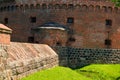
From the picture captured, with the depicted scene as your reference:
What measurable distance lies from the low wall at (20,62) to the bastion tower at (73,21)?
1363 centimetres

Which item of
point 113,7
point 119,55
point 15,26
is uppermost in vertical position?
point 113,7

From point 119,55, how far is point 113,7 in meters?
6.40

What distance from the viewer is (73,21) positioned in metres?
29.9

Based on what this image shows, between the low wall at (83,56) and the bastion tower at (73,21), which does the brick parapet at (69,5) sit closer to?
the bastion tower at (73,21)

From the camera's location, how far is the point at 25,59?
12156 mm

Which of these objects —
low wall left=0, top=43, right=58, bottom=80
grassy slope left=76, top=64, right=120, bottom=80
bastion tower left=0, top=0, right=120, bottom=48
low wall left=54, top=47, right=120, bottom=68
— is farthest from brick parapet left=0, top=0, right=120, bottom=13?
low wall left=0, top=43, right=58, bottom=80

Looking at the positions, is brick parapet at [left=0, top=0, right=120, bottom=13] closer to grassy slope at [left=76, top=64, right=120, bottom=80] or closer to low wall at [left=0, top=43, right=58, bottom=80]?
grassy slope at [left=76, top=64, right=120, bottom=80]

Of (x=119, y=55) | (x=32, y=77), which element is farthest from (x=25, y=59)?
(x=119, y=55)

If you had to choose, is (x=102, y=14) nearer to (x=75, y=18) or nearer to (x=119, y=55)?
(x=75, y=18)

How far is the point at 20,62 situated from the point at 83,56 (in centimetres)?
1413

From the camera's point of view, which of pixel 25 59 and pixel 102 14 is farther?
pixel 102 14

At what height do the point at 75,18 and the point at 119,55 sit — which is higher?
the point at 75,18

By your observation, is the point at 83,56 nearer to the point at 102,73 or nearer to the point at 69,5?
the point at 102,73

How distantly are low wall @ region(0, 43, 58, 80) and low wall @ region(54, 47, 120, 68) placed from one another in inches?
319
